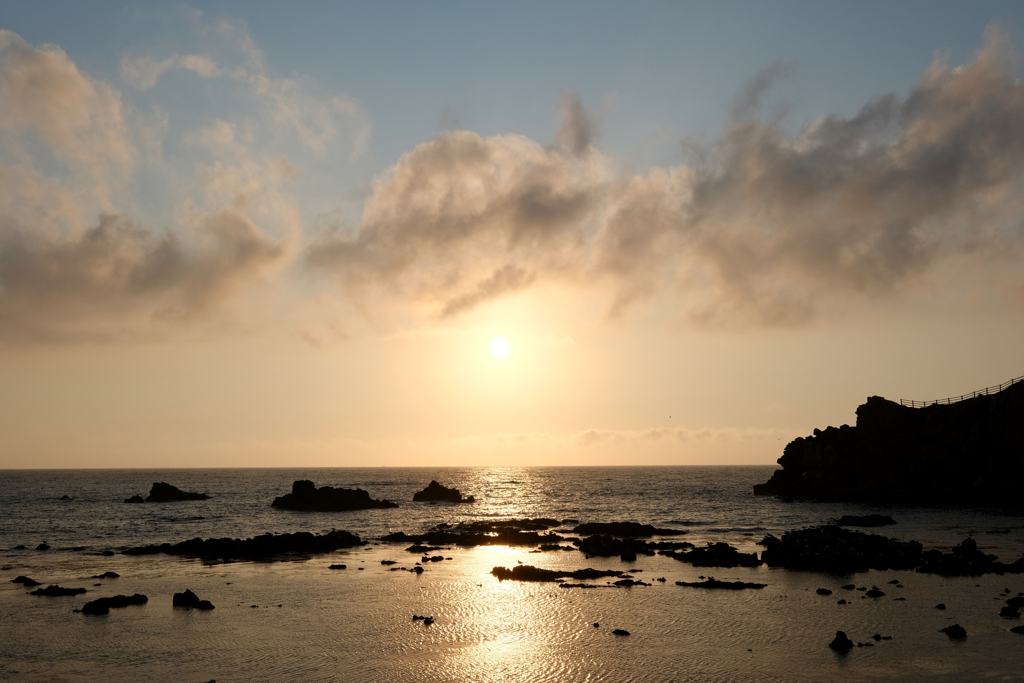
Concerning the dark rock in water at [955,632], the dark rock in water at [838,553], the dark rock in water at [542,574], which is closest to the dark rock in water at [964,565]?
the dark rock in water at [838,553]

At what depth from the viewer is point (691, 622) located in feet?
116

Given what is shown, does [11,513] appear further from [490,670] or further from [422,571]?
[490,670]

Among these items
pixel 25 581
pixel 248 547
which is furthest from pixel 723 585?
pixel 25 581

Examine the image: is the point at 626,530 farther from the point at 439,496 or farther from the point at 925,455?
the point at 439,496

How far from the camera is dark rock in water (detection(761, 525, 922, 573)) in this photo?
167 ft

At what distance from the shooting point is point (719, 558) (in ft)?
180

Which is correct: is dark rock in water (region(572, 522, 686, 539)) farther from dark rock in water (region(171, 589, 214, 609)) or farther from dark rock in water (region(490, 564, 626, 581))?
dark rock in water (region(171, 589, 214, 609))

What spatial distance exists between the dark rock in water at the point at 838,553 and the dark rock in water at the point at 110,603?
43.9 meters

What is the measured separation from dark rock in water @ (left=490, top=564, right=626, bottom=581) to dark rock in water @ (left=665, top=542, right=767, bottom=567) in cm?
794

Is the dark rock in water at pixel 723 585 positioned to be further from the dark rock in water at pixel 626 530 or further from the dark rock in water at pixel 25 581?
the dark rock in water at pixel 25 581

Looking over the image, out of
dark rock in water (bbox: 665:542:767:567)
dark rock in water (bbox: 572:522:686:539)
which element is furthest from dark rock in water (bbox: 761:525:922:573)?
dark rock in water (bbox: 572:522:686:539)

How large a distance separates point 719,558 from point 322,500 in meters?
85.2

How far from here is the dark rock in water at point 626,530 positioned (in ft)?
254

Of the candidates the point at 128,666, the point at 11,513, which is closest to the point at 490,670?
the point at 128,666
